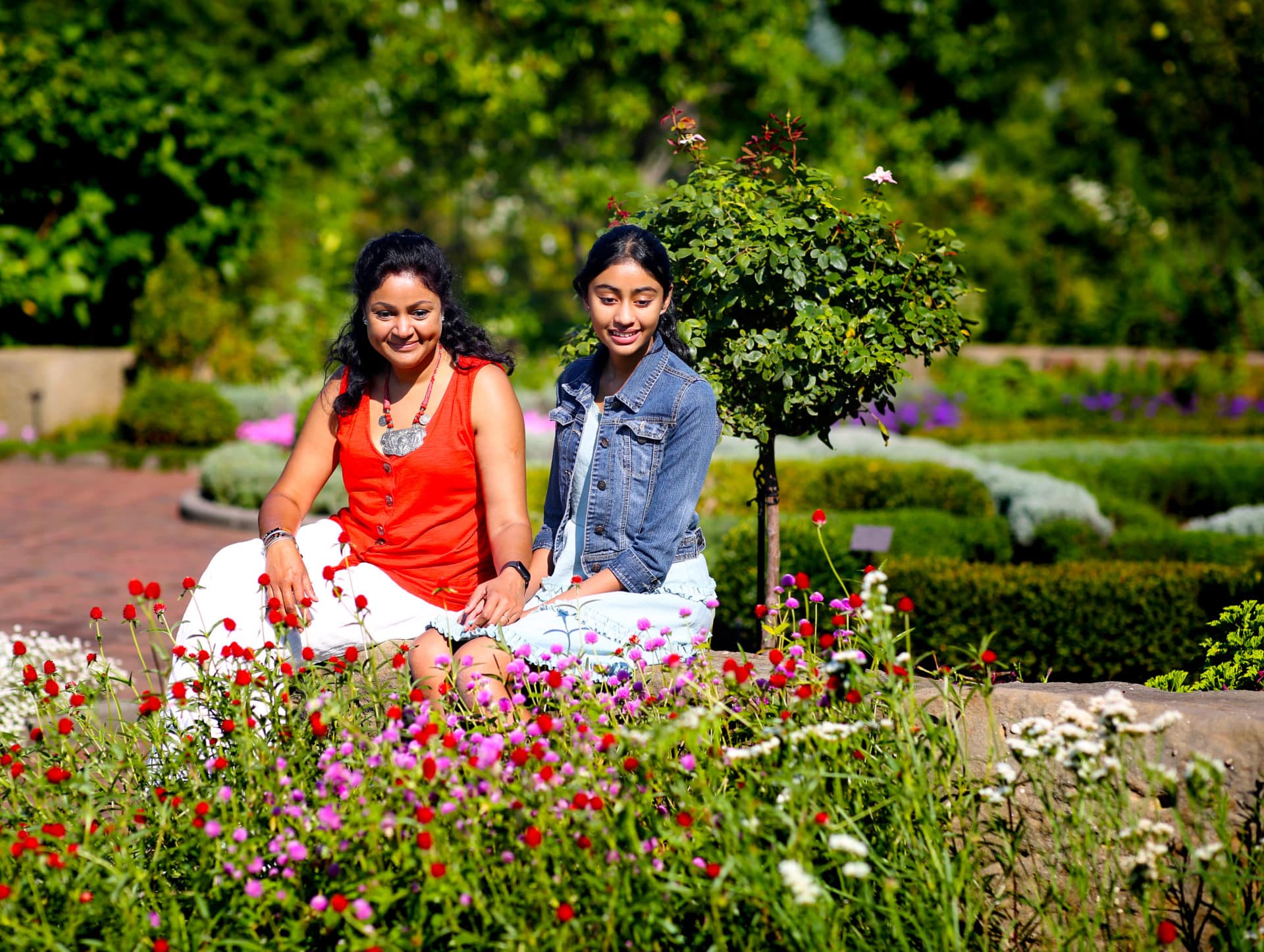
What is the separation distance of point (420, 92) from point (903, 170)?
546cm

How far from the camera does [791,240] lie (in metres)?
3.34

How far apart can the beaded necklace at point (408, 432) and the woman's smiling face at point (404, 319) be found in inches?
4.3

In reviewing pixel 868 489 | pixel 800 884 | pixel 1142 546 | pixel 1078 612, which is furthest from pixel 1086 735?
pixel 868 489

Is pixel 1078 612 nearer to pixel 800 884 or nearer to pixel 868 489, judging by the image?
pixel 868 489

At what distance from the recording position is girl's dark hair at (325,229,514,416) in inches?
126

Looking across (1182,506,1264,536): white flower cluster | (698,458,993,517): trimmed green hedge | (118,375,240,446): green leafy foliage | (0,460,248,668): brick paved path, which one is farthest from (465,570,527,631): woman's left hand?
(118,375,240,446): green leafy foliage

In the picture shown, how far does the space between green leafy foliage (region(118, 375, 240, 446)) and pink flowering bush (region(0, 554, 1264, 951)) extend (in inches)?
348

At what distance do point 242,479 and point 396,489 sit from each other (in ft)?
18.9

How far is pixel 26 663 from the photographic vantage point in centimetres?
370

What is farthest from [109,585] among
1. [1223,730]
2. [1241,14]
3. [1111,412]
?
[1241,14]

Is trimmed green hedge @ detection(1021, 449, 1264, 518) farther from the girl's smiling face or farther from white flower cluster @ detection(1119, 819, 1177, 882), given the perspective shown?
white flower cluster @ detection(1119, 819, 1177, 882)

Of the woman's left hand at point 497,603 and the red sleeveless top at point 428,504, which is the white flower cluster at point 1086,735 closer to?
the woman's left hand at point 497,603

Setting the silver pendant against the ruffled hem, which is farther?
the silver pendant

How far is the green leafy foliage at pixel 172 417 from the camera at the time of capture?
11031 millimetres
